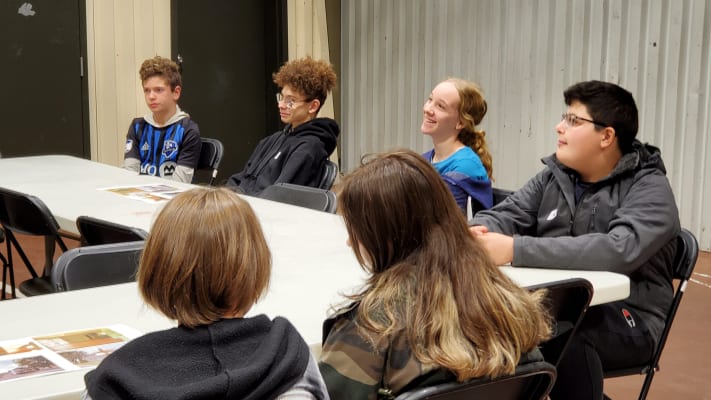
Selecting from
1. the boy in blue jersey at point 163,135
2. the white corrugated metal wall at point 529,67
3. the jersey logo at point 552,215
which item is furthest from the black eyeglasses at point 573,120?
the white corrugated metal wall at point 529,67

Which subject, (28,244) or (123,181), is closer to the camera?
(123,181)

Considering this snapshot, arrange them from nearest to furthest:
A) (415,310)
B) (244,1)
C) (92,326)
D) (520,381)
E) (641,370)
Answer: (415,310) → (520,381) → (92,326) → (641,370) → (244,1)

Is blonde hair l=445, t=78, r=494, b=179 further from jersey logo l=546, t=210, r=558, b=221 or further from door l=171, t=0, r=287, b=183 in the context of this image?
door l=171, t=0, r=287, b=183

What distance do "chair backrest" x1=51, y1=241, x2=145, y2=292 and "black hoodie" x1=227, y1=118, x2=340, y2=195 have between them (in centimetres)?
212

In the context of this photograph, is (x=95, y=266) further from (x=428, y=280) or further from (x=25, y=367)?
(x=428, y=280)

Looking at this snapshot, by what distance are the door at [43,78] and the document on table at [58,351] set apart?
5.84 m

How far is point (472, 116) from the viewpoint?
169 inches

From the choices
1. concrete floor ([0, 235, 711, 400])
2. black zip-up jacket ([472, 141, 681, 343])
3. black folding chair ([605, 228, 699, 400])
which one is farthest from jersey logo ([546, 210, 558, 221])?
concrete floor ([0, 235, 711, 400])

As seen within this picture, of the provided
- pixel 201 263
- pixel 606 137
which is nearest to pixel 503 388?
pixel 201 263

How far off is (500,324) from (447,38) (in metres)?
6.61

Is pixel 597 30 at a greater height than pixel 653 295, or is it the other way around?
pixel 597 30

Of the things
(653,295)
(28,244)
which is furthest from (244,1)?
(653,295)

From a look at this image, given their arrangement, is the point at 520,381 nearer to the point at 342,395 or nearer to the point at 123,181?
the point at 342,395

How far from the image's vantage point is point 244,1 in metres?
8.75
